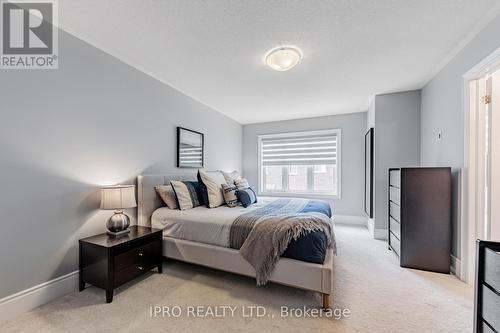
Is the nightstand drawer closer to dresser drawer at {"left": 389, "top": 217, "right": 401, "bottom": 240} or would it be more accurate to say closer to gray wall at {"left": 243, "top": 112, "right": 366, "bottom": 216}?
dresser drawer at {"left": 389, "top": 217, "right": 401, "bottom": 240}

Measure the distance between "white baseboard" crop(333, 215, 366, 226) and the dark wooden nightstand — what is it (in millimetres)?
3858

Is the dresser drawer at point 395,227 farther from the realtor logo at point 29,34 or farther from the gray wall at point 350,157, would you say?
the realtor logo at point 29,34

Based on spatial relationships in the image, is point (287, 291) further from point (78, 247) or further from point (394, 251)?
point (78, 247)

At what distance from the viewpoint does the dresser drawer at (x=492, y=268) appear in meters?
0.90

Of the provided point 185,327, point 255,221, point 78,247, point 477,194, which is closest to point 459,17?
point 477,194

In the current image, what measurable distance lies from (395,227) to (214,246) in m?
2.45

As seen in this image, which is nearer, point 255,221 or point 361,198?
point 255,221

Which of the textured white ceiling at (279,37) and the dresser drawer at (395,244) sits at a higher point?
the textured white ceiling at (279,37)

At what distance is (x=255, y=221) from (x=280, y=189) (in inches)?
131

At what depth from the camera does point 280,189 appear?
5301 millimetres

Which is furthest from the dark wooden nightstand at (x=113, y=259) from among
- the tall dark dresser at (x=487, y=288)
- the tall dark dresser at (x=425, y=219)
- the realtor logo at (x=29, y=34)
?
the tall dark dresser at (x=425, y=219)

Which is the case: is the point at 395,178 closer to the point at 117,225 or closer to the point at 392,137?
the point at 392,137

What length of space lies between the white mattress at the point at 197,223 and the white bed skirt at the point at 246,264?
0.23ft

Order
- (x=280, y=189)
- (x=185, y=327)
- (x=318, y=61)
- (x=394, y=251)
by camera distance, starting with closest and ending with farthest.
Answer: (x=185, y=327)
(x=318, y=61)
(x=394, y=251)
(x=280, y=189)
